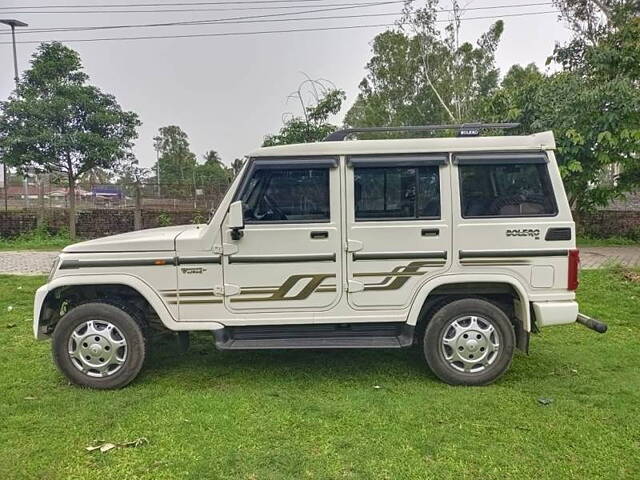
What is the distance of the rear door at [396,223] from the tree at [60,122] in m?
11.4

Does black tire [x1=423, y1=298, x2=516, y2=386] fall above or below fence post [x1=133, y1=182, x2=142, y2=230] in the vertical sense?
below

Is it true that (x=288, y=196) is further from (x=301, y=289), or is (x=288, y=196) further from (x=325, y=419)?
(x=325, y=419)

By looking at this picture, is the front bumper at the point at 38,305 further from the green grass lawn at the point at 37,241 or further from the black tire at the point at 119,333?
the green grass lawn at the point at 37,241

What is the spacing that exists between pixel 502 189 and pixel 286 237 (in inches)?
71.4

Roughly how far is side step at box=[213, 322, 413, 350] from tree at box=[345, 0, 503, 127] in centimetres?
2132

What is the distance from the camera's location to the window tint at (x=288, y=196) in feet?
13.2

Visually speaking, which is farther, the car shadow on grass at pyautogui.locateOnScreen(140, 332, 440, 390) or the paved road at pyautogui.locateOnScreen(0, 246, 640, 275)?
the paved road at pyautogui.locateOnScreen(0, 246, 640, 275)

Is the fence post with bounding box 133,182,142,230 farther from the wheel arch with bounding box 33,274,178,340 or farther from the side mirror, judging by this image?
the side mirror

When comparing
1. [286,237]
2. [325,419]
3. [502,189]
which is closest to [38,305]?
[286,237]

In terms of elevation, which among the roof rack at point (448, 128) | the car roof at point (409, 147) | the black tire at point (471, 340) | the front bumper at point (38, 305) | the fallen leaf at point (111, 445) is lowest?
the fallen leaf at point (111, 445)

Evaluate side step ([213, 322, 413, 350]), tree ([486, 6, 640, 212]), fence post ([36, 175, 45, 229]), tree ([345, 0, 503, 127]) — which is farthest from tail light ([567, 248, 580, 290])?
tree ([345, 0, 503, 127])

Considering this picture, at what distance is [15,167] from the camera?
44.0 ft

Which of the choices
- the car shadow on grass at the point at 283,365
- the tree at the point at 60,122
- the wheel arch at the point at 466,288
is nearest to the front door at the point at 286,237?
the wheel arch at the point at 466,288

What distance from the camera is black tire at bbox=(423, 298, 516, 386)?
13.4ft
